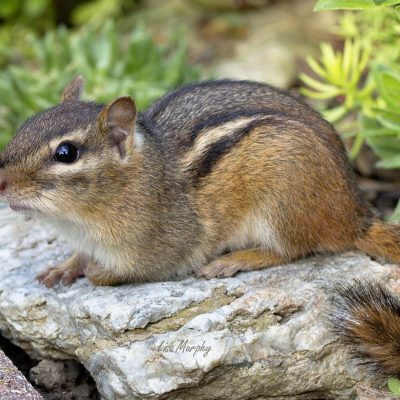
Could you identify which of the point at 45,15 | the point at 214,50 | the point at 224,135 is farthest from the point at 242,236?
the point at 45,15

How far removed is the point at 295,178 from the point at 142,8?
19.4 feet

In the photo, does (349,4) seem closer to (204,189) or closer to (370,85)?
(204,189)

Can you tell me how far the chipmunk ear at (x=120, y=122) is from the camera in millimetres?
4116

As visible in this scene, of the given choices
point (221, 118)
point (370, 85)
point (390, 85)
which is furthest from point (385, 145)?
point (221, 118)

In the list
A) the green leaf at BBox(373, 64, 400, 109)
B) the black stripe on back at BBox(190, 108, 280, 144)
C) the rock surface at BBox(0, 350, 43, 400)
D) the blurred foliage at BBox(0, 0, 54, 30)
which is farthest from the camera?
the blurred foliage at BBox(0, 0, 54, 30)

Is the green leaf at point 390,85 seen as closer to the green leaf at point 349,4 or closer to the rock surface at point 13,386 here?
the green leaf at point 349,4

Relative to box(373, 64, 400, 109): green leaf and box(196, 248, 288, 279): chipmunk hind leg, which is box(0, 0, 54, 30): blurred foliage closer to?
box(373, 64, 400, 109): green leaf

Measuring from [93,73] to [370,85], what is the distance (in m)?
2.39

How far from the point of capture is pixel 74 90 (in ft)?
15.3

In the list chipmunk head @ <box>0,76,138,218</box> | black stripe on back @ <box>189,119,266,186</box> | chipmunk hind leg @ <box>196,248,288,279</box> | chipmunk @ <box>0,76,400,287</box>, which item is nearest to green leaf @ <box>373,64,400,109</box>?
chipmunk @ <box>0,76,400,287</box>

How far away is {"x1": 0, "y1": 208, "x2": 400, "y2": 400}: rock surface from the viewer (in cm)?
397

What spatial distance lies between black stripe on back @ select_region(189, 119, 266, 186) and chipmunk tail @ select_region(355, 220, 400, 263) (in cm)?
91

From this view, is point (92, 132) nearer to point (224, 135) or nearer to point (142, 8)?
point (224, 135)

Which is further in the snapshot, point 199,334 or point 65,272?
point 65,272
